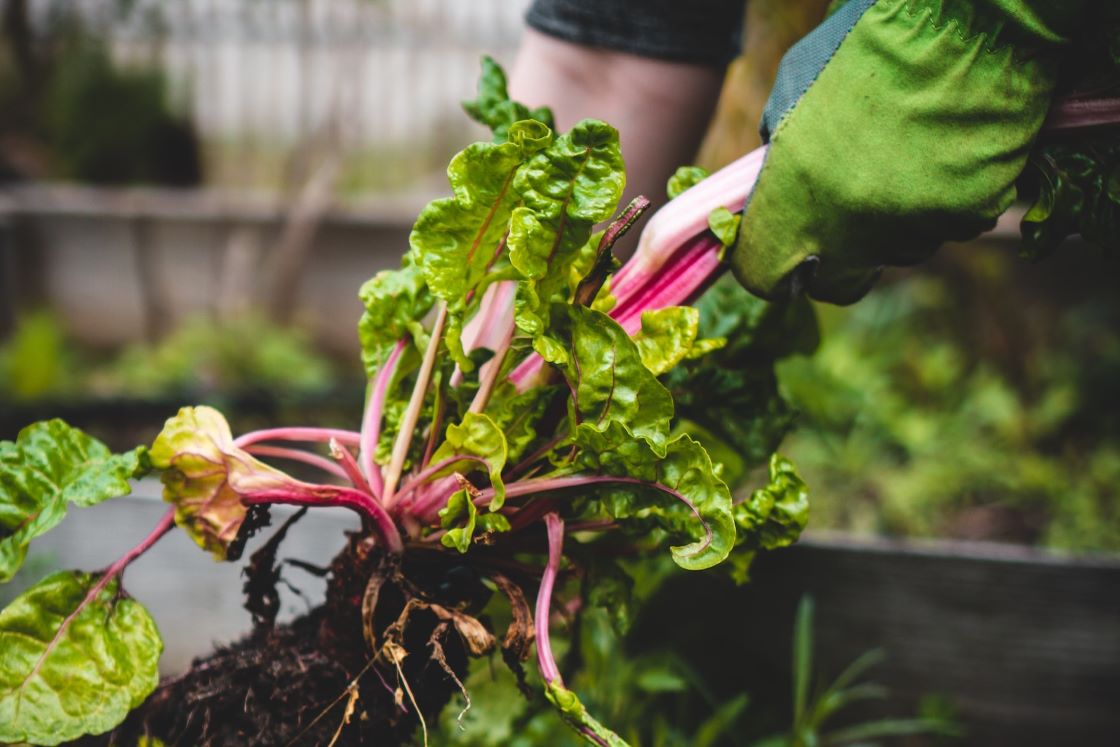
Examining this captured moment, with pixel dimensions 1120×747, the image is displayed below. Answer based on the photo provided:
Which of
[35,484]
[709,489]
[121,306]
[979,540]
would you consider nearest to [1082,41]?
[709,489]

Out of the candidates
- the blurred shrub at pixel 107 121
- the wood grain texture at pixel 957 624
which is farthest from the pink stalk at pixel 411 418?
the blurred shrub at pixel 107 121

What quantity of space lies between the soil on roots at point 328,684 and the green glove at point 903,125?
1.64 feet

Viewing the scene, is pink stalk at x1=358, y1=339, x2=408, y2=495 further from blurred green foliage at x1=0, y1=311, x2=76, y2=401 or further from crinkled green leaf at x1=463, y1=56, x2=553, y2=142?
blurred green foliage at x1=0, y1=311, x2=76, y2=401

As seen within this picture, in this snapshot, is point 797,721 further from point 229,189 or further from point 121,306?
point 229,189

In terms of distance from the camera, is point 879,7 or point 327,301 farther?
point 327,301

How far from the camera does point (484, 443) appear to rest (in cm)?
75

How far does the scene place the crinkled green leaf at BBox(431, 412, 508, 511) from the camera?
733mm

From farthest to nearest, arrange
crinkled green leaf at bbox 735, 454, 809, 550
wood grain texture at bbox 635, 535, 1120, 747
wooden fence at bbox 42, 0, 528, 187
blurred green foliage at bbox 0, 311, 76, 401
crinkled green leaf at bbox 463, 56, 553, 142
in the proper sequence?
wooden fence at bbox 42, 0, 528, 187
blurred green foliage at bbox 0, 311, 76, 401
wood grain texture at bbox 635, 535, 1120, 747
crinkled green leaf at bbox 463, 56, 553, 142
crinkled green leaf at bbox 735, 454, 809, 550

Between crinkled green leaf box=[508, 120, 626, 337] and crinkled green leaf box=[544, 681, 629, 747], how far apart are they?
0.30 meters

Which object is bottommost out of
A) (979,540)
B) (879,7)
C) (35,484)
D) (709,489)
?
(979,540)

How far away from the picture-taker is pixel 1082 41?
74 centimetres

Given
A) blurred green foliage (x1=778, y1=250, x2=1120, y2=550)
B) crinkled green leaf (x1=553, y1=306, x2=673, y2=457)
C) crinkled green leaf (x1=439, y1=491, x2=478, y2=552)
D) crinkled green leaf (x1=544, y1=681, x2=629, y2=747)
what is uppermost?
crinkled green leaf (x1=553, y1=306, x2=673, y2=457)

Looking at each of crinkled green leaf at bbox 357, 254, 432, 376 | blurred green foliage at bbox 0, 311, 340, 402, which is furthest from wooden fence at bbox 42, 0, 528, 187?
crinkled green leaf at bbox 357, 254, 432, 376

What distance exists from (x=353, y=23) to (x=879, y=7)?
4.42 metres
